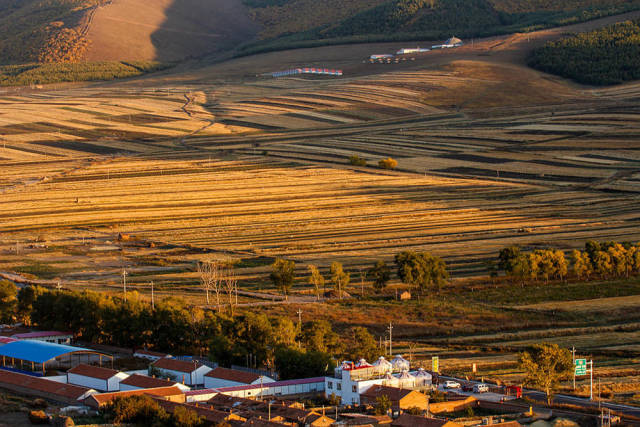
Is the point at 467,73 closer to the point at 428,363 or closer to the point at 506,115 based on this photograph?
the point at 506,115

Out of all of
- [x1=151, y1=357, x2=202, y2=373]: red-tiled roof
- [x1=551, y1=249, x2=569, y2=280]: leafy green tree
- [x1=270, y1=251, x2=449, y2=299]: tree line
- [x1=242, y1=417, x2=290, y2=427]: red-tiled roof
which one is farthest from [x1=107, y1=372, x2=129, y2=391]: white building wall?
[x1=551, y1=249, x2=569, y2=280]: leafy green tree

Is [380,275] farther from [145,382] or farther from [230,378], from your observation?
[145,382]

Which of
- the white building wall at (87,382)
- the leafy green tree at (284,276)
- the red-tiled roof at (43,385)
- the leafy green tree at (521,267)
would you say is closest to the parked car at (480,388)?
the white building wall at (87,382)

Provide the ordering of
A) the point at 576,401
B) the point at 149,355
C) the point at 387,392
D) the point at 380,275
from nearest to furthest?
the point at 576,401, the point at 387,392, the point at 149,355, the point at 380,275

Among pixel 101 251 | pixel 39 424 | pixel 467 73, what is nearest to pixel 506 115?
pixel 467 73

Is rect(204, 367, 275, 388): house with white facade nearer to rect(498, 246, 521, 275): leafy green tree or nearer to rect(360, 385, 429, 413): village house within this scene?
rect(360, 385, 429, 413): village house

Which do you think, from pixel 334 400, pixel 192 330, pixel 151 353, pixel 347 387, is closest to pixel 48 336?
pixel 151 353

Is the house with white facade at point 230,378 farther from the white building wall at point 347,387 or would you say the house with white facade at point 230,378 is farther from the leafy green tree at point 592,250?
the leafy green tree at point 592,250
